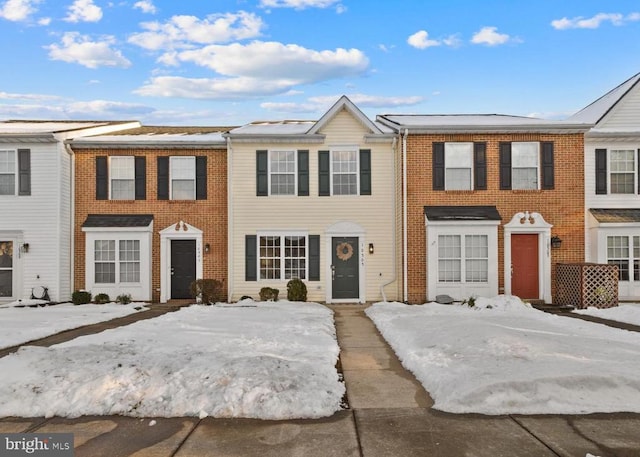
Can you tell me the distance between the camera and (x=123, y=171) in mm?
16422

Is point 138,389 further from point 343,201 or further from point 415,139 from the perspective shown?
point 415,139

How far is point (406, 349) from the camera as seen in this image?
8.19 m

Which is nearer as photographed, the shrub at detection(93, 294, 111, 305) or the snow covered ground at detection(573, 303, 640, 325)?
the snow covered ground at detection(573, 303, 640, 325)

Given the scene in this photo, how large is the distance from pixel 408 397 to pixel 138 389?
344cm

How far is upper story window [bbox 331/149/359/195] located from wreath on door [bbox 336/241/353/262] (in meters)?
1.86

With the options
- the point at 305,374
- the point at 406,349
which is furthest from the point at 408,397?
the point at 406,349

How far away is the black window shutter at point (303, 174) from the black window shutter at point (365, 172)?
1931 mm

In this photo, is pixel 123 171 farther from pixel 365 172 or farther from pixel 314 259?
pixel 365 172

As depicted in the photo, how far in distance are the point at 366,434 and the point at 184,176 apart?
1355 cm

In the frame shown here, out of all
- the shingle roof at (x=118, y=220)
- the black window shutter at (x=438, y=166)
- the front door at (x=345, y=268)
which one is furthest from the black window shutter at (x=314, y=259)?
the shingle roof at (x=118, y=220)

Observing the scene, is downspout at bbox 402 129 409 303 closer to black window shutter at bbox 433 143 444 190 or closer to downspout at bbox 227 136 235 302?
black window shutter at bbox 433 143 444 190

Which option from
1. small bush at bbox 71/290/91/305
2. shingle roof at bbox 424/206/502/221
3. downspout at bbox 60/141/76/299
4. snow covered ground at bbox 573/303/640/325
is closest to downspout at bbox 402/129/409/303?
shingle roof at bbox 424/206/502/221

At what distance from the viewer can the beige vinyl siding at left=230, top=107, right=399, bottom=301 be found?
627 inches

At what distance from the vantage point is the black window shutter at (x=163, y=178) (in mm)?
16359
